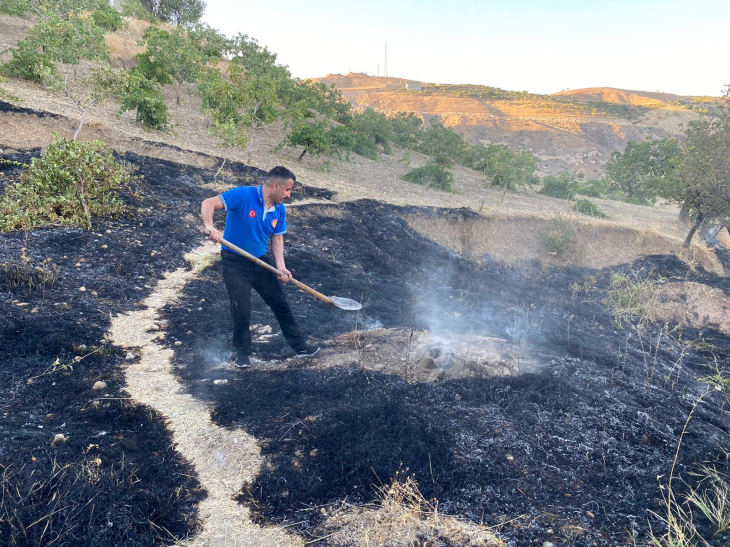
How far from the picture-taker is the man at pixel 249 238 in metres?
3.76

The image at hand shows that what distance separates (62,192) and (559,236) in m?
10.2

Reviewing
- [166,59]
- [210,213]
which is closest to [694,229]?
[210,213]

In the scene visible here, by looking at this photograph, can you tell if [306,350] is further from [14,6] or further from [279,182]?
[14,6]

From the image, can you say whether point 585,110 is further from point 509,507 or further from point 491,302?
point 509,507

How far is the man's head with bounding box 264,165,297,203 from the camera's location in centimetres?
373

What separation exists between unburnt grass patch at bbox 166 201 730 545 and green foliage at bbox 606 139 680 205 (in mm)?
14682

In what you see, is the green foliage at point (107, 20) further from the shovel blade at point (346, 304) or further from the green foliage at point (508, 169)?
the shovel blade at point (346, 304)

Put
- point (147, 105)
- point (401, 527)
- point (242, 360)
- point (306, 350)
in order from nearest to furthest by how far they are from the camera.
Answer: point (401, 527) → point (242, 360) → point (306, 350) → point (147, 105)

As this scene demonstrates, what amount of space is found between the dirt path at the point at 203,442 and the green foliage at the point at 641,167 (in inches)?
730

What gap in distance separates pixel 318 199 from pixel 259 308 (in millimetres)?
5550

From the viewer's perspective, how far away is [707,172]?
33.3 feet

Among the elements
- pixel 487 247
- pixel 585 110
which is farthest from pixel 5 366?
pixel 585 110

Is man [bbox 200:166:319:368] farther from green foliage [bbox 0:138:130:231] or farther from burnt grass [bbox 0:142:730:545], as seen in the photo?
green foliage [bbox 0:138:130:231]

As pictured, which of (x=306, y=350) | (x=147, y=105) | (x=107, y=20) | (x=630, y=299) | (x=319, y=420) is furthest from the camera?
(x=107, y=20)
